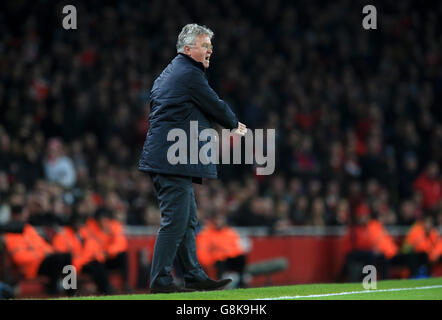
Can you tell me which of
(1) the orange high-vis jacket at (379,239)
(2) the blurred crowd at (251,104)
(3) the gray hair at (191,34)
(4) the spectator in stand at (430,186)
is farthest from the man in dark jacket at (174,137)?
(4) the spectator in stand at (430,186)

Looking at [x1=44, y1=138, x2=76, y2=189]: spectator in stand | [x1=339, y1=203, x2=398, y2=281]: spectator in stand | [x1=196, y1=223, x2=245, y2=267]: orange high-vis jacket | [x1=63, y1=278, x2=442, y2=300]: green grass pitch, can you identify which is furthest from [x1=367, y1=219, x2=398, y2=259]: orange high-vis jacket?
[x1=63, y1=278, x2=442, y2=300]: green grass pitch

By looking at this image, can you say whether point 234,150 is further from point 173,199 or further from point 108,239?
point 173,199

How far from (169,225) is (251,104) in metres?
11.8


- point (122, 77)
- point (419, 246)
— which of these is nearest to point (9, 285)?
point (122, 77)

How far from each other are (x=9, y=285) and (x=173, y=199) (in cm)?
590

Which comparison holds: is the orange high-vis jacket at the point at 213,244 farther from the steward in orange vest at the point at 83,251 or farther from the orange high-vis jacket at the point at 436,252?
the orange high-vis jacket at the point at 436,252

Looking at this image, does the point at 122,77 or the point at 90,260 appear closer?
the point at 90,260

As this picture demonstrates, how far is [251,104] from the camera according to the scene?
18719mm

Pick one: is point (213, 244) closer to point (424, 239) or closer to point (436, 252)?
point (424, 239)

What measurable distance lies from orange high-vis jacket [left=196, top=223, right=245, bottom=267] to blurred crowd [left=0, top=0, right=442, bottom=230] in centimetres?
43

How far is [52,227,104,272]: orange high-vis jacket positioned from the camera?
12.7 metres

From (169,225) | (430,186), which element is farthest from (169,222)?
(430,186)

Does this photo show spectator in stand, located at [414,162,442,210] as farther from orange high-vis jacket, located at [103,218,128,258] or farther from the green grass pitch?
the green grass pitch
